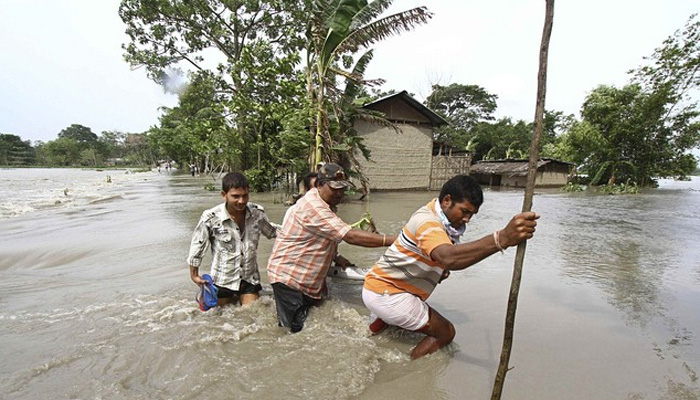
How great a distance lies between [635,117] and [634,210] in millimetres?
13218

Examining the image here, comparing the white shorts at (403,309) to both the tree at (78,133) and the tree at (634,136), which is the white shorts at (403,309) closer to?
the tree at (634,136)

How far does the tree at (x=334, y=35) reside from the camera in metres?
8.01

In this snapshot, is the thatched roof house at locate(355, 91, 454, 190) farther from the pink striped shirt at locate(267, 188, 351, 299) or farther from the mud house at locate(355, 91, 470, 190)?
the pink striped shirt at locate(267, 188, 351, 299)

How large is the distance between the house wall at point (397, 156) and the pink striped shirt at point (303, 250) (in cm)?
1292

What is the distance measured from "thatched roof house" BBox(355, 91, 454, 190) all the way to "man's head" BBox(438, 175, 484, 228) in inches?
530

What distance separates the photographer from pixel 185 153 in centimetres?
3738

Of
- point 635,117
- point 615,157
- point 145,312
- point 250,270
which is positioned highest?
point 635,117

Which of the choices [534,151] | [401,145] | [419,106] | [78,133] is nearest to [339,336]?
[534,151]

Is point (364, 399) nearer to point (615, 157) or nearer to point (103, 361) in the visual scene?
point (103, 361)

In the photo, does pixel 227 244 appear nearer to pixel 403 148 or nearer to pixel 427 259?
pixel 427 259

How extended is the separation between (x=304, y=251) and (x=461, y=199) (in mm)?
1447

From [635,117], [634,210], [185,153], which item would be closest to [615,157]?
[635,117]

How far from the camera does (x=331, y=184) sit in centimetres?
295

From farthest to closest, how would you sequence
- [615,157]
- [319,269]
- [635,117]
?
[615,157], [635,117], [319,269]
